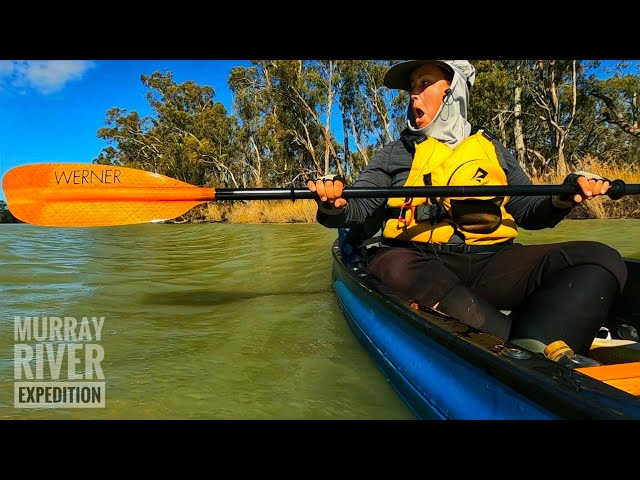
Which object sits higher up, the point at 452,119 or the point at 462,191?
the point at 452,119

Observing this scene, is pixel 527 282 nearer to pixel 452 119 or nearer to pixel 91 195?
pixel 452 119

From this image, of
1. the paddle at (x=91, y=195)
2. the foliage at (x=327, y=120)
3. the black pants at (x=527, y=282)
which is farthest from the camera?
the foliage at (x=327, y=120)

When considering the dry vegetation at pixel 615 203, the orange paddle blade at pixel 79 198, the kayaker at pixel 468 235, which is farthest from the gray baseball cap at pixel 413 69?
the dry vegetation at pixel 615 203

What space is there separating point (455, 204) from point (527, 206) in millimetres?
405

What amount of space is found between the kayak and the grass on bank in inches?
258

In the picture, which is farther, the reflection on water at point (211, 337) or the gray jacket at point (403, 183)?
the gray jacket at point (403, 183)

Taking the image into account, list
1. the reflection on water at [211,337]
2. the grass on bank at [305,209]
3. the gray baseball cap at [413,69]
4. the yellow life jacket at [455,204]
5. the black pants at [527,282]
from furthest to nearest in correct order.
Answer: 1. the grass on bank at [305,209]
2. the gray baseball cap at [413,69]
3. the yellow life jacket at [455,204]
4. the reflection on water at [211,337]
5. the black pants at [527,282]

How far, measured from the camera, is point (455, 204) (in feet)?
6.84

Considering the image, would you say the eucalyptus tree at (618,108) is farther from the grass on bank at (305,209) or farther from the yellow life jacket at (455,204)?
the yellow life jacket at (455,204)

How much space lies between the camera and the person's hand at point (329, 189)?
1.98m

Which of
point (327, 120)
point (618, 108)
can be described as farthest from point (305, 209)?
point (618, 108)

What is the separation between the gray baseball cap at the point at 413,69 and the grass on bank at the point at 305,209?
19.6 ft
